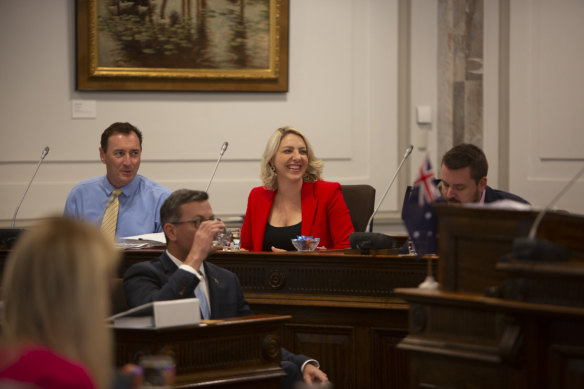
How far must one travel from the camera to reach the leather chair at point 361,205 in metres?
4.86

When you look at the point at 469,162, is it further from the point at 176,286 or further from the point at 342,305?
the point at 176,286

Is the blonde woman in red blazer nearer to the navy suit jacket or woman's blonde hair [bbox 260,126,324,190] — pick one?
woman's blonde hair [bbox 260,126,324,190]

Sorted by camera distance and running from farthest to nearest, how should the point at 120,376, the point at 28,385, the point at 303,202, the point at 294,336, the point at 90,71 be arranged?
the point at 90,71, the point at 303,202, the point at 294,336, the point at 120,376, the point at 28,385

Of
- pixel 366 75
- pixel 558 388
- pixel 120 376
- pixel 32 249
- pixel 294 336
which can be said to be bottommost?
pixel 294 336

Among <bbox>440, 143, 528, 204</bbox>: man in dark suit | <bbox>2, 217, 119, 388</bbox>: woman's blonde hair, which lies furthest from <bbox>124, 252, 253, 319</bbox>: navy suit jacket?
<bbox>2, 217, 119, 388</bbox>: woman's blonde hair

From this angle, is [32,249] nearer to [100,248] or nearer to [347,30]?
[100,248]

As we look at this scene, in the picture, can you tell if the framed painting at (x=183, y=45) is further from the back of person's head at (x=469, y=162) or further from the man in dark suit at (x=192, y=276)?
the man in dark suit at (x=192, y=276)

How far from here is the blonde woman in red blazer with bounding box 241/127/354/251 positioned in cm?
470

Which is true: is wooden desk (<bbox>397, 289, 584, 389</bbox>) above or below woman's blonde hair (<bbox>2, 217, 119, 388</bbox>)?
Result: below

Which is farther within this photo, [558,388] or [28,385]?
[558,388]

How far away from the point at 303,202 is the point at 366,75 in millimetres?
2038

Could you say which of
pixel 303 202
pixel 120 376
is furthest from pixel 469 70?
pixel 120 376

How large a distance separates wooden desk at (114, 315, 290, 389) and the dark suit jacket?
0.77 ft

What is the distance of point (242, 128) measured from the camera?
21.0 feet
